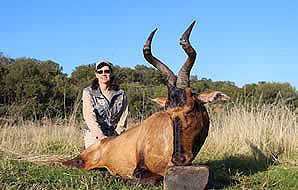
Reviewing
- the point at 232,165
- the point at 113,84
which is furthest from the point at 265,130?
the point at 113,84

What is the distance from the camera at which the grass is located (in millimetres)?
5023

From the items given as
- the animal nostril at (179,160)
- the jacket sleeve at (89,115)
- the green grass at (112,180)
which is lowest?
the green grass at (112,180)

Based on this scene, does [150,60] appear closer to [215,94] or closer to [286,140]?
[215,94]

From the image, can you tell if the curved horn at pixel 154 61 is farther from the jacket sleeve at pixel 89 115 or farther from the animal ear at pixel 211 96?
the jacket sleeve at pixel 89 115

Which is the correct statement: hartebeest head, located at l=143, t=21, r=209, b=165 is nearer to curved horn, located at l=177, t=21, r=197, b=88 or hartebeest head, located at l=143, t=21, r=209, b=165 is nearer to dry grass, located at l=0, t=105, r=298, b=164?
curved horn, located at l=177, t=21, r=197, b=88

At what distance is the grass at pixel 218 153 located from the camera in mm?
5023

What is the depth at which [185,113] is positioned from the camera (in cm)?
468

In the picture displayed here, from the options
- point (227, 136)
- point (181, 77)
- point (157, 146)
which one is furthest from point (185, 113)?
point (227, 136)

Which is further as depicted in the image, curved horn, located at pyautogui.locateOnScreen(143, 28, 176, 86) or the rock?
curved horn, located at pyautogui.locateOnScreen(143, 28, 176, 86)

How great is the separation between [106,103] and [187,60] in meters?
2.50

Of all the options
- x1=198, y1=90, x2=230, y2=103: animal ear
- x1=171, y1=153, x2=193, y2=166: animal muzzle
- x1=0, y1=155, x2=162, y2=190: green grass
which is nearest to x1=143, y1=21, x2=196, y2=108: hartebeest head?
x1=198, y1=90, x2=230, y2=103: animal ear

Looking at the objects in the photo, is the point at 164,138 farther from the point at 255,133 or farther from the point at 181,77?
the point at 255,133

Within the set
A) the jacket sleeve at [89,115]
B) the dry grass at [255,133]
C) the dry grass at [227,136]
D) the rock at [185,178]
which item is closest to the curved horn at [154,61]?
the rock at [185,178]

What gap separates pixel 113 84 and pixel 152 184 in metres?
2.71
